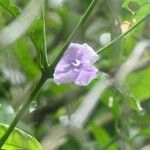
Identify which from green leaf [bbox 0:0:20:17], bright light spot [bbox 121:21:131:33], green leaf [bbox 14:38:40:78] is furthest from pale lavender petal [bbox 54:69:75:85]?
green leaf [bbox 14:38:40:78]

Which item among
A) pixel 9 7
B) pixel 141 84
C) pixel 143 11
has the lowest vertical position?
pixel 141 84

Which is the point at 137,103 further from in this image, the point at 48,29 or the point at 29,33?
the point at 48,29

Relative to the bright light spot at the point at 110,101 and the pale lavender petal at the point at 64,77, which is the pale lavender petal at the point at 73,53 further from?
the bright light spot at the point at 110,101

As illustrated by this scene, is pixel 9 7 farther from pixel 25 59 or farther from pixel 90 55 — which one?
pixel 25 59

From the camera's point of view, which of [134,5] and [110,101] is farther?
[110,101]

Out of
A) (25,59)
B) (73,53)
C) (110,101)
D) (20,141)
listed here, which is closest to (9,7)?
(73,53)

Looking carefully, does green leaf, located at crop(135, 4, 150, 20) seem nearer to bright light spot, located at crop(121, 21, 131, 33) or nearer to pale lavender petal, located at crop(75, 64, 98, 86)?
bright light spot, located at crop(121, 21, 131, 33)

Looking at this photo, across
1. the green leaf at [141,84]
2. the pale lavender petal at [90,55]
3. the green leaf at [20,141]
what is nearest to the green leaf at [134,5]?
the pale lavender petal at [90,55]
